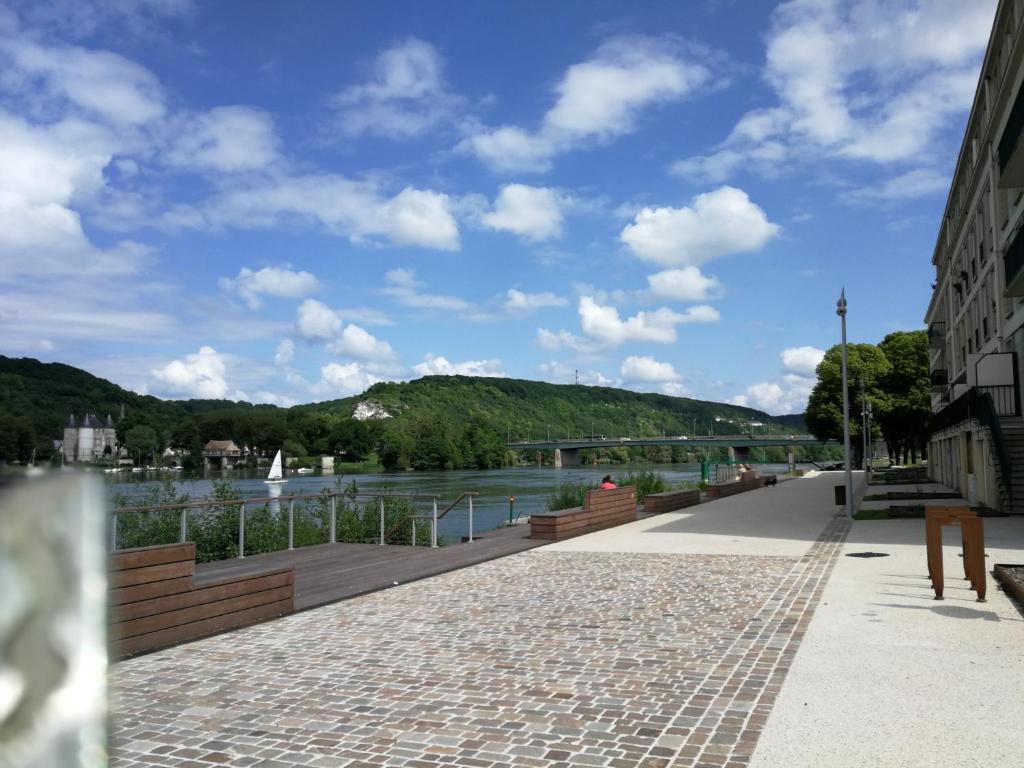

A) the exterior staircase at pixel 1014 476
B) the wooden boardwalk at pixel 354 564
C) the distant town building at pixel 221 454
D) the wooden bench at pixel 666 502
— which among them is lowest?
the wooden boardwalk at pixel 354 564

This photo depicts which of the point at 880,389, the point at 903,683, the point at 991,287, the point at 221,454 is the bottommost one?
the point at 903,683

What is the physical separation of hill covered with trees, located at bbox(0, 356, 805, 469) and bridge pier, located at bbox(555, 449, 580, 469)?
6297 millimetres

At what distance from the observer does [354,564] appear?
12805 mm

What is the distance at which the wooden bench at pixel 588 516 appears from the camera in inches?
652

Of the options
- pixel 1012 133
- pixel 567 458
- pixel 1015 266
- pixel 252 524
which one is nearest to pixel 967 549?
pixel 252 524

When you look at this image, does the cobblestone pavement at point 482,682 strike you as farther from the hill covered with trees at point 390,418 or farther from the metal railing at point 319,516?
the metal railing at point 319,516

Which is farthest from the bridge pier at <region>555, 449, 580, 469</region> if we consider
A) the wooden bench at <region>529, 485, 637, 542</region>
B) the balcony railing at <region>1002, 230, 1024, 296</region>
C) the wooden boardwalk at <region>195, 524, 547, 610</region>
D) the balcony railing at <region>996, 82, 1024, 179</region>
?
the wooden boardwalk at <region>195, 524, 547, 610</region>

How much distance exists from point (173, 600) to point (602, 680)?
3.94 meters

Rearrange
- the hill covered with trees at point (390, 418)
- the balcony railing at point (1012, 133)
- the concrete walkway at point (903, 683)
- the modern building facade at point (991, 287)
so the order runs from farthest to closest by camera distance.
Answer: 1. the modern building facade at point (991, 287)
2. the balcony railing at point (1012, 133)
3. the hill covered with trees at point (390, 418)
4. the concrete walkway at point (903, 683)

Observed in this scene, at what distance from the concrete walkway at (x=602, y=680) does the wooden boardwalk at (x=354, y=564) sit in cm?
43

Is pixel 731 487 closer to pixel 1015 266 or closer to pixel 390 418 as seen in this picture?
pixel 1015 266

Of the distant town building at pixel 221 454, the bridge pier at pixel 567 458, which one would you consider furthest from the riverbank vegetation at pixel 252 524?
the bridge pier at pixel 567 458

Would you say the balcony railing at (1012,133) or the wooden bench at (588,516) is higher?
the balcony railing at (1012,133)

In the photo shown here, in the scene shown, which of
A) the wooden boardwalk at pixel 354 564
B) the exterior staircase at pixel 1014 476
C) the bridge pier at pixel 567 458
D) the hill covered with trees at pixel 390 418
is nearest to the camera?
the wooden boardwalk at pixel 354 564
